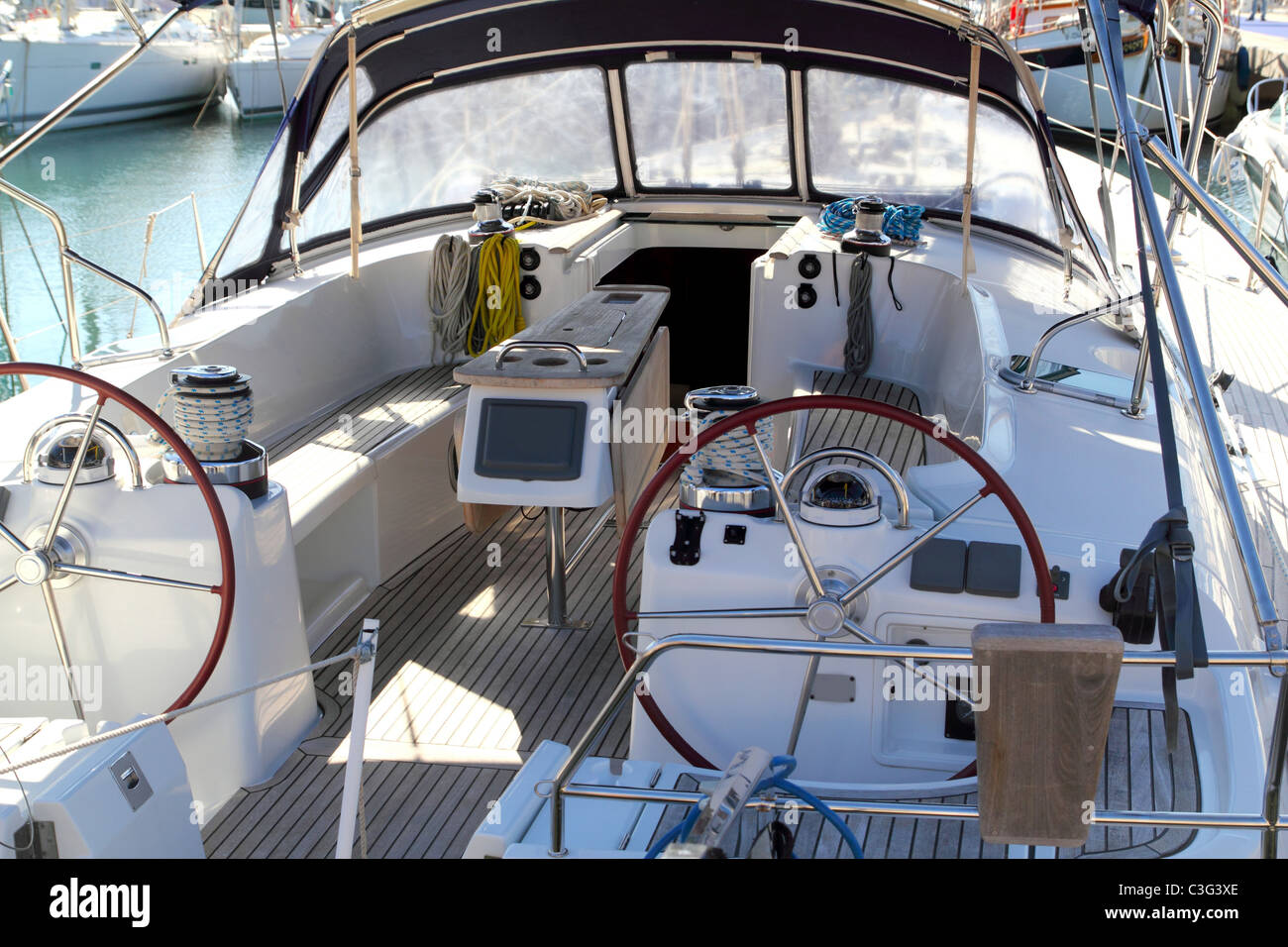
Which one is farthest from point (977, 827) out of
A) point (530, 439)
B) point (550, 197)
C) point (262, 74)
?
point (262, 74)

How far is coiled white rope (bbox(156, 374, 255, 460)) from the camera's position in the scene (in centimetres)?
227

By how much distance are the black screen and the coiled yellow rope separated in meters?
1.35

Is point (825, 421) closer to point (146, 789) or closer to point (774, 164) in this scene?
point (774, 164)

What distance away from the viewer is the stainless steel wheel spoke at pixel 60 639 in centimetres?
217

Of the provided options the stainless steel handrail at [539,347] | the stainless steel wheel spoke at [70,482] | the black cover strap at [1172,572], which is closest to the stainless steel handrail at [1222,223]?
the black cover strap at [1172,572]

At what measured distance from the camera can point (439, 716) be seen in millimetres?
2639

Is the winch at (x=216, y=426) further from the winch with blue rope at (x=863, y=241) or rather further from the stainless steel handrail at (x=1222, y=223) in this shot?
the winch with blue rope at (x=863, y=241)

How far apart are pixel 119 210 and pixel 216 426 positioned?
40.6 feet

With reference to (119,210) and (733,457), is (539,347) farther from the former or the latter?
(119,210)

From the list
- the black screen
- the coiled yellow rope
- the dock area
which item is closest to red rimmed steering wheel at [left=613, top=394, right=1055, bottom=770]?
the black screen

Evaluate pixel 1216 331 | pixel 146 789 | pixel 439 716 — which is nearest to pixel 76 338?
pixel 439 716

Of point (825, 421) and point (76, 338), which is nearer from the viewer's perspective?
point (76, 338)

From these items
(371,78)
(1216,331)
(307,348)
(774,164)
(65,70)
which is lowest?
(1216,331)
